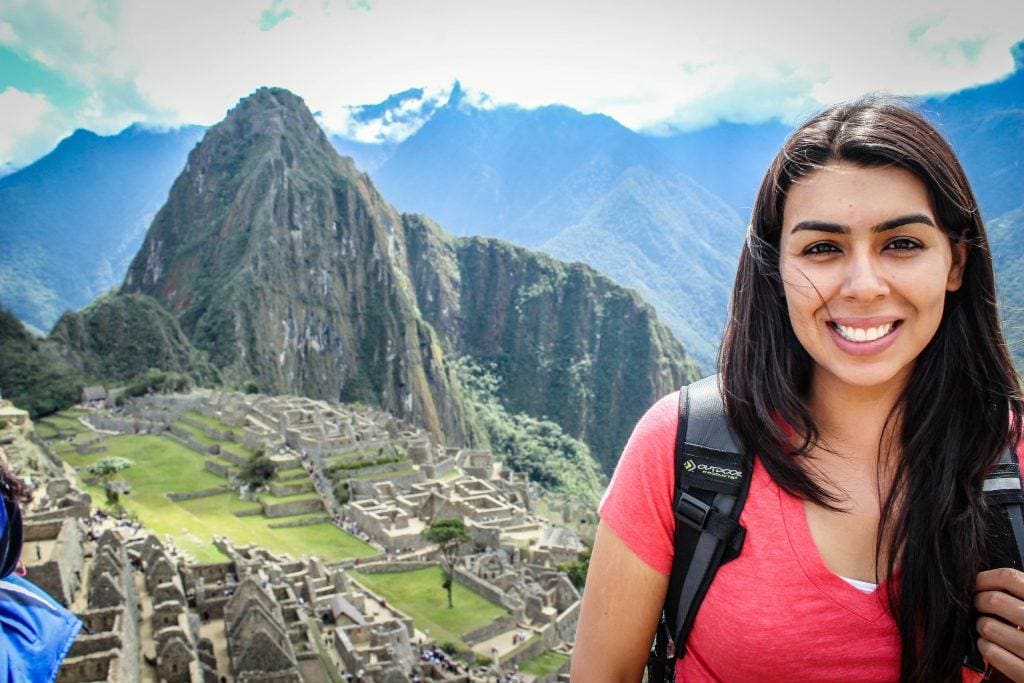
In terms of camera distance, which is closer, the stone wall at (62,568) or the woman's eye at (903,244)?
the woman's eye at (903,244)

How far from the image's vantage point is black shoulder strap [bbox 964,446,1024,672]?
1.85 metres

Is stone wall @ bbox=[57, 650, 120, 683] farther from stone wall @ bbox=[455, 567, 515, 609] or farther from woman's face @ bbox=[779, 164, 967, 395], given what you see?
stone wall @ bbox=[455, 567, 515, 609]

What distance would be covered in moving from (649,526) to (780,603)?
0.36 meters

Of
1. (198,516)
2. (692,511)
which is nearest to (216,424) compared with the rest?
(198,516)

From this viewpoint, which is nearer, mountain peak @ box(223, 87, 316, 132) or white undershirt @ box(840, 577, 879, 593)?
white undershirt @ box(840, 577, 879, 593)

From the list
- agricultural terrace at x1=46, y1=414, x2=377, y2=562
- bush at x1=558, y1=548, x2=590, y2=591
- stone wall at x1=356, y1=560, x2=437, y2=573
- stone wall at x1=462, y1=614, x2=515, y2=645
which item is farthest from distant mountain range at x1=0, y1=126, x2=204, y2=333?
stone wall at x1=462, y1=614, x2=515, y2=645

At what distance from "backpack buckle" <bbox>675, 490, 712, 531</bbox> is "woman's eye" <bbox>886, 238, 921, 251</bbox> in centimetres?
83

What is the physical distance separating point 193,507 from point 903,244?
97.2ft

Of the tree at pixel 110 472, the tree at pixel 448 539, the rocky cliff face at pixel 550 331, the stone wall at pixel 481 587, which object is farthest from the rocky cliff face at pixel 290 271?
the stone wall at pixel 481 587

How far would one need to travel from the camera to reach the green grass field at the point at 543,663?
18.9 meters

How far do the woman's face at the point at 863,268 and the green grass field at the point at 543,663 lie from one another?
60.7 ft

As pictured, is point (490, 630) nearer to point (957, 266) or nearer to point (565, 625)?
point (565, 625)

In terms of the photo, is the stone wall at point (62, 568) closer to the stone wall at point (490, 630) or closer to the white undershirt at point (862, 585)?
the stone wall at point (490, 630)

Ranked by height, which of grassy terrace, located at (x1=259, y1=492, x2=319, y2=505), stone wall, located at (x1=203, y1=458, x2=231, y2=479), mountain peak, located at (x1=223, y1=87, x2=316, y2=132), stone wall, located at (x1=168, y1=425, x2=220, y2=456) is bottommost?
grassy terrace, located at (x1=259, y1=492, x2=319, y2=505)
